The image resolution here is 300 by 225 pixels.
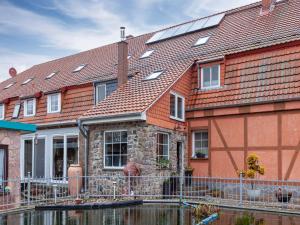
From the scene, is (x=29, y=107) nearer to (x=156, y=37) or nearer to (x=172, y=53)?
(x=156, y=37)

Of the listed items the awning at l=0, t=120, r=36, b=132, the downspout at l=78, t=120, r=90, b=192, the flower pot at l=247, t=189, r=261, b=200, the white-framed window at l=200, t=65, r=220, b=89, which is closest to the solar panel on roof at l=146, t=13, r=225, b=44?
the white-framed window at l=200, t=65, r=220, b=89

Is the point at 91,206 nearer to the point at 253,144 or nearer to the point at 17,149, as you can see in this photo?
the point at 17,149

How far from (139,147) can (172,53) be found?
724 cm

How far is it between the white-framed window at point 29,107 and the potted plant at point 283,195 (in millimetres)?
15302

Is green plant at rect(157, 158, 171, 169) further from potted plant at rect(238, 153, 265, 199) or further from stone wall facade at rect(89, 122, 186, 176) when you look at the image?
potted plant at rect(238, 153, 265, 199)

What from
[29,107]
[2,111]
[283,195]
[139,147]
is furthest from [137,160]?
[2,111]

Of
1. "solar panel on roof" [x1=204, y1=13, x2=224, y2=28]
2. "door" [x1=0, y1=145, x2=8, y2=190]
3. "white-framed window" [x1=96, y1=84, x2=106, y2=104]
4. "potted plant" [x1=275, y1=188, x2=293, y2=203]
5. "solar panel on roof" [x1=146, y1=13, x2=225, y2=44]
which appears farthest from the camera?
"solar panel on roof" [x1=146, y1=13, x2=225, y2=44]

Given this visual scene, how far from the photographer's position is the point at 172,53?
71.0 feet

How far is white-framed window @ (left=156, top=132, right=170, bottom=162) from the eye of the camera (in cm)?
1700

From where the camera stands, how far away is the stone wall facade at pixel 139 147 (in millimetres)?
16219

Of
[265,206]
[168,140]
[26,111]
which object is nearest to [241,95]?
[168,140]

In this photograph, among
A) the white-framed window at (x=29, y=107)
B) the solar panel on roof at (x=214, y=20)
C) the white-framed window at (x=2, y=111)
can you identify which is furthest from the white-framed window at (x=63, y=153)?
the solar panel on roof at (x=214, y=20)

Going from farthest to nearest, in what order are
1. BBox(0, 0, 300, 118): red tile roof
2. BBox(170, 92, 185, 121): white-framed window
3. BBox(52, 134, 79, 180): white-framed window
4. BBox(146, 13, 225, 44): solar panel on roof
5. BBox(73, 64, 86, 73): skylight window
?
1. BBox(73, 64, 86, 73): skylight window
2. BBox(146, 13, 225, 44): solar panel on roof
3. BBox(52, 134, 79, 180): white-framed window
4. BBox(170, 92, 185, 121): white-framed window
5. BBox(0, 0, 300, 118): red tile roof

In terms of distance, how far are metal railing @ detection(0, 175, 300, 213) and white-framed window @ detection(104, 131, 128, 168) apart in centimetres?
66
